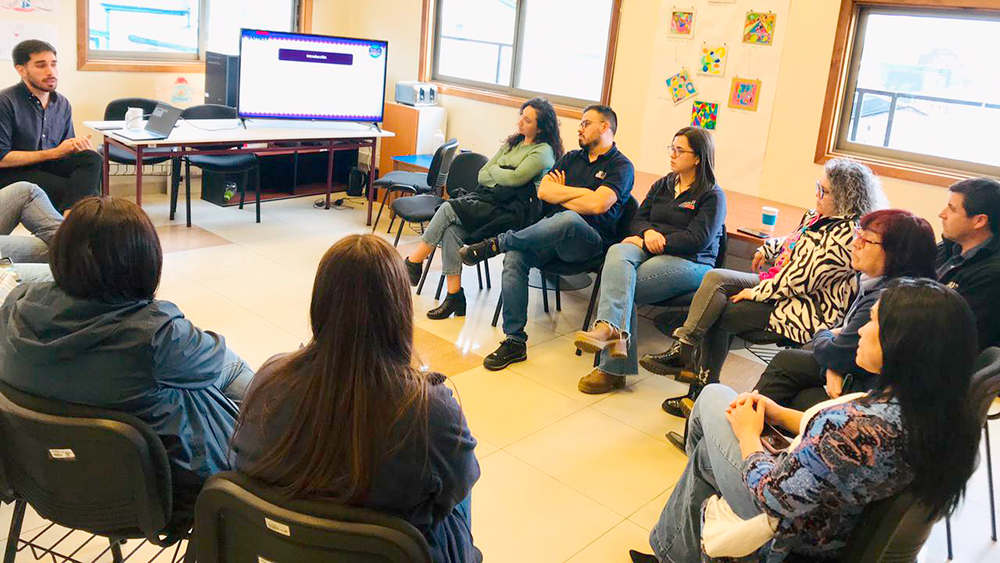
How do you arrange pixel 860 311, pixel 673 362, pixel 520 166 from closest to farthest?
pixel 860 311
pixel 673 362
pixel 520 166

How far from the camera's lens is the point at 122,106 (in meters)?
5.50

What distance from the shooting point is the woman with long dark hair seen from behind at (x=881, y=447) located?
1592 millimetres

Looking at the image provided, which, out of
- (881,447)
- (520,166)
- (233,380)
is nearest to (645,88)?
(520,166)

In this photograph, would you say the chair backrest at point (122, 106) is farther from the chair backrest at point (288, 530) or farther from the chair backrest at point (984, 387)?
the chair backrest at point (984, 387)

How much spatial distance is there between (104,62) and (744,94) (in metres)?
4.30

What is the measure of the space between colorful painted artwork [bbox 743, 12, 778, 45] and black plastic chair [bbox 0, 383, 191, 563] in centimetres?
420

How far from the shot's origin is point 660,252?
366 cm

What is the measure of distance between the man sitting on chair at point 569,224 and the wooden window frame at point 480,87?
171 cm

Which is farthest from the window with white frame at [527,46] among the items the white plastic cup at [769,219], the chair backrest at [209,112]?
the white plastic cup at [769,219]

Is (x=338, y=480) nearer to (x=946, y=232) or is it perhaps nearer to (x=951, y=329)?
(x=951, y=329)

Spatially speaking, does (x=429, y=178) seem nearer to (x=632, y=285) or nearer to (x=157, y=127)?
(x=157, y=127)

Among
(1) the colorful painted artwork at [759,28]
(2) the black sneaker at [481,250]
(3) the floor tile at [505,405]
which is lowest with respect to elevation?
(3) the floor tile at [505,405]

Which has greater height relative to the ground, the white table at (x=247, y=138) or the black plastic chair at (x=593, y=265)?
the white table at (x=247, y=138)

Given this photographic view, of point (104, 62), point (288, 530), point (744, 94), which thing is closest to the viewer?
point (288, 530)
